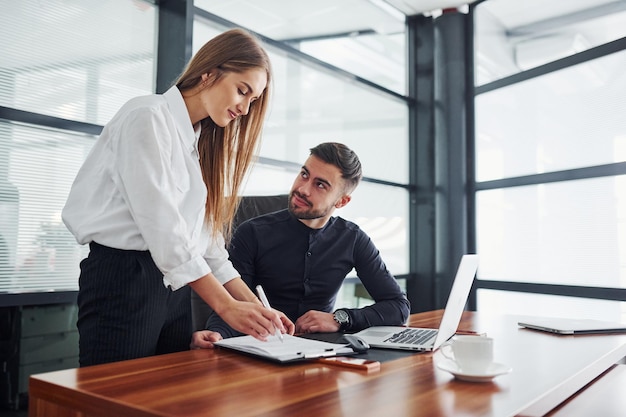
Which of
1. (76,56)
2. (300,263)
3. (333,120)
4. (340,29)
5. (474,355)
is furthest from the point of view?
(340,29)

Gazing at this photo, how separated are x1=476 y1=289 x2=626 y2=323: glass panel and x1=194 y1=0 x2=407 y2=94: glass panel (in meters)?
1.85

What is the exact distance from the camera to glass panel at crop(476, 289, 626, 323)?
3.39 m

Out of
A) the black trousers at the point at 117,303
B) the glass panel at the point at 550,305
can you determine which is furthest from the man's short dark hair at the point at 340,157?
the glass panel at the point at 550,305

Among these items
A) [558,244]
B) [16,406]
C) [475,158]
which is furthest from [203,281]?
[475,158]

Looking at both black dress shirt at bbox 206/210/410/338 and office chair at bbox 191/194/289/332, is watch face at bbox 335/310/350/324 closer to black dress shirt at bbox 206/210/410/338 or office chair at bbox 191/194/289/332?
black dress shirt at bbox 206/210/410/338

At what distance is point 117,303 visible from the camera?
113 centimetres

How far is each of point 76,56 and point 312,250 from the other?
1.41 metres

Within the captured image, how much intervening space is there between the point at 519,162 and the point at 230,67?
3.14m

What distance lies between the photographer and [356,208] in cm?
398

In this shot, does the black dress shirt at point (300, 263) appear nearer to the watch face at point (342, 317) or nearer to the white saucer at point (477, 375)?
the watch face at point (342, 317)

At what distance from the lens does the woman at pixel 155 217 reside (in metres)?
1.07

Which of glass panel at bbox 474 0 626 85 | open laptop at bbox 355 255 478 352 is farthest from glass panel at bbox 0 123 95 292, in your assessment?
glass panel at bbox 474 0 626 85

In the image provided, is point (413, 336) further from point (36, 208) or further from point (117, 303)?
point (36, 208)

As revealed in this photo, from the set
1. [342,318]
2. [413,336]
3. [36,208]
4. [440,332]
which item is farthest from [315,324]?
[36,208]
